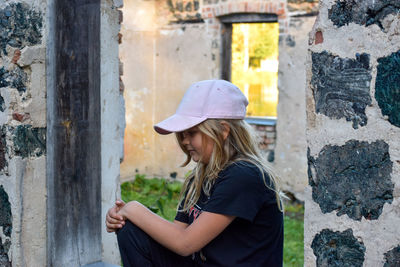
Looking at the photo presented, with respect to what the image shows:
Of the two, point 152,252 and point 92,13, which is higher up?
point 92,13

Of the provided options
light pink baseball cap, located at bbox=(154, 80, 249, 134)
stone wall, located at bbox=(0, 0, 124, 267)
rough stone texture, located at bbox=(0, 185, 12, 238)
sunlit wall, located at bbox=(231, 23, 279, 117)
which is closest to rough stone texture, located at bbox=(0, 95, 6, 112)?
stone wall, located at bbox=(0, 0, 124, 267)

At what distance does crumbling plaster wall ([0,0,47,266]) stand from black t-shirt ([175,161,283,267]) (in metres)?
1.17

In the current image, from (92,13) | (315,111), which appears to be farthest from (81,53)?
(315,111)

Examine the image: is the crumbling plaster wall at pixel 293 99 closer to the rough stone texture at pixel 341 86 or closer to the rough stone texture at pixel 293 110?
the rough stone texture at pixel 293 110

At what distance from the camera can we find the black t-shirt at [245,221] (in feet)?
6.86

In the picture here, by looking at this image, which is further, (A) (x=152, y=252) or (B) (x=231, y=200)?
(A) (x=152, y=252)

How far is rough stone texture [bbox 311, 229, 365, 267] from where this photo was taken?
1737 millimetres

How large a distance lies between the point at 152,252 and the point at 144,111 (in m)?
6.03

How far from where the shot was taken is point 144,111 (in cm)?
829

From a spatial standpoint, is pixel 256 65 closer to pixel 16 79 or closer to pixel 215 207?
pixel 16 79

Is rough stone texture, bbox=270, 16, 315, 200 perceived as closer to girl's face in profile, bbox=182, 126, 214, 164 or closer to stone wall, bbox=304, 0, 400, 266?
girl's face in profile, bbox=182, 126, 214, 164

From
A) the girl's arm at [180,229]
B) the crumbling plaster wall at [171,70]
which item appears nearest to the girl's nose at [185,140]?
the girl's arm at [180,229]

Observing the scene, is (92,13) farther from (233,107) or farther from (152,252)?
(152,252)

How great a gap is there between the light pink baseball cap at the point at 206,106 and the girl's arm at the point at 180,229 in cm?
35
